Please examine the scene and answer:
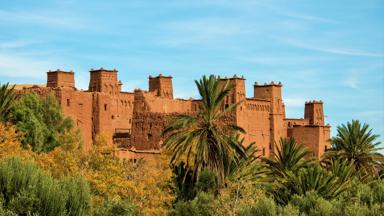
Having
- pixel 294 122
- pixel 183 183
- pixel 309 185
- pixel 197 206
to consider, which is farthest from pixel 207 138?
pixel 294 122

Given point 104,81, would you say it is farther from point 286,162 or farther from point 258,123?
point 286,162

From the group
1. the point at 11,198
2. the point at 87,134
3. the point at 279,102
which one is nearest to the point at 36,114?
the point at 87,134

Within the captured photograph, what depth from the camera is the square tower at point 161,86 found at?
77688 mm

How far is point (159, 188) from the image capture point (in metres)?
43.5

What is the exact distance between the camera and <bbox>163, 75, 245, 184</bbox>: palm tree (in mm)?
43312

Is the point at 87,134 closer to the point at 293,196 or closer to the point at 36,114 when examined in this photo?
the point at 36,114

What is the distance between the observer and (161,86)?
7794 centimetres

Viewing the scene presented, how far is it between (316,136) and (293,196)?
113 feet

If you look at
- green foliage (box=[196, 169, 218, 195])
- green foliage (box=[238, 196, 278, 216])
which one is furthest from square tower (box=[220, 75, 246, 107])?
green foliage (box=[238, 196, 278, 216])

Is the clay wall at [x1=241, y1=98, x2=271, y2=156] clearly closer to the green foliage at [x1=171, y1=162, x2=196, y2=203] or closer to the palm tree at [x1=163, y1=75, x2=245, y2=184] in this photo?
the green foliage at [x1=171, y1=162, x2=196, y2=203]

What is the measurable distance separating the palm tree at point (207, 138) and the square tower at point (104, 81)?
28568mm

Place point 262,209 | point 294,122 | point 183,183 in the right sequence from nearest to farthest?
point 262,209 < point 183,183 < point 294,122

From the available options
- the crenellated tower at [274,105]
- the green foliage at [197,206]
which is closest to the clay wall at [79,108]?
the crenellated tower at [274,105]

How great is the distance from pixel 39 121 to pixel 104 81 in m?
14.6
